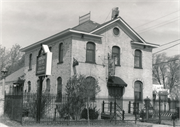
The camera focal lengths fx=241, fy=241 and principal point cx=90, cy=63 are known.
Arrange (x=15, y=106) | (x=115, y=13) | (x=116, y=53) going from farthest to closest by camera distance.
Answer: (x=115, y=13), (x=116, y=53), (x=15, y=106)

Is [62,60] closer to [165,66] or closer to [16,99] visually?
[16,99]

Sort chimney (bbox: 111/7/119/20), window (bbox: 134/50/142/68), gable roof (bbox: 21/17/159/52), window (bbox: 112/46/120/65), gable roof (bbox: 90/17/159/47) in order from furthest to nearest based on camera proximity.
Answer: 1. window (bbox: 134/50/142/68)
2. chimney (bbox: 111/7/119/20)
3. window (bbox: 112/46/120/65)
4. gable roof (bbox: 90/17/159/47)
5. gable roof (bbox: 21/17/159/52)

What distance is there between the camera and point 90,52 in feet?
72.8

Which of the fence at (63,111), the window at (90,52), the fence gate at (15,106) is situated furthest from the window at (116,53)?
the fence gate at (15,106)

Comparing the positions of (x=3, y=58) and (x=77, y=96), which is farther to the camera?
(x=3, y=58)

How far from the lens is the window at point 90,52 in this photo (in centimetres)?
2198

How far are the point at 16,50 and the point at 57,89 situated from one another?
39.1 metres

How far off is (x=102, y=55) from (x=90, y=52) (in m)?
1.21

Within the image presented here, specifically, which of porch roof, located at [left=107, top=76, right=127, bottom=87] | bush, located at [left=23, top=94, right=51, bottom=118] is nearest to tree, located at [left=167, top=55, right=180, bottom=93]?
porch roof, located at [left=107, top=76, right=127, bottom=87]

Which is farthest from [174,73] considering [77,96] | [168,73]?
[77,96]

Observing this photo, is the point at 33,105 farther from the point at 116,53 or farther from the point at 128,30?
the point at 128,30

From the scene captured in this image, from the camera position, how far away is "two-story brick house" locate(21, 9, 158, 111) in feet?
69.9

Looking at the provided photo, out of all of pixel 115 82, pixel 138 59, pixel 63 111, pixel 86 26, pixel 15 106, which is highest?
pixel 86 26

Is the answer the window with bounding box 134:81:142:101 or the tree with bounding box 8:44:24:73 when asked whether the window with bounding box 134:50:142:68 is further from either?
the tree with bounding box 8:44:24:73
